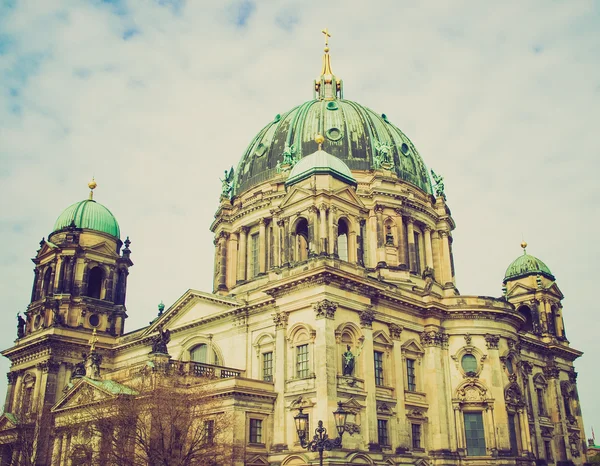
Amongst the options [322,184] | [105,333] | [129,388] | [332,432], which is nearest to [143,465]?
[129,388]

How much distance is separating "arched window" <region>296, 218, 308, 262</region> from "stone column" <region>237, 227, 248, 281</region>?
993 centimetres

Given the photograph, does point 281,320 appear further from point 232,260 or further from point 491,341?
point 232,260

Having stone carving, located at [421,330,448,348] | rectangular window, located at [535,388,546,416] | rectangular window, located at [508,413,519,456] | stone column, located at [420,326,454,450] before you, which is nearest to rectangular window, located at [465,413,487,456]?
stone column, located at [420,326,454,450]

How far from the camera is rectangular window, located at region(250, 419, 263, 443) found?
1439 inches

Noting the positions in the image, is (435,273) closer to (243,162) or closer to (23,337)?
(243,162)

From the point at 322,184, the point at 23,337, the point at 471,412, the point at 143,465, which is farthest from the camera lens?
the point at 23,337

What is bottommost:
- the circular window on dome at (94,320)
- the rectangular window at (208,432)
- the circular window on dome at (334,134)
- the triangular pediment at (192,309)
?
the rectangular window at (208,432)

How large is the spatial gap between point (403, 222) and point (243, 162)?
612 inches

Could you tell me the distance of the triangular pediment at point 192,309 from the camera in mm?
44156

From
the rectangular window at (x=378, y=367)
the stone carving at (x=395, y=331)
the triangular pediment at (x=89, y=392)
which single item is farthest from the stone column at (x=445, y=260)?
the triangular pediment at (x=89, y=392)

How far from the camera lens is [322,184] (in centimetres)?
3966

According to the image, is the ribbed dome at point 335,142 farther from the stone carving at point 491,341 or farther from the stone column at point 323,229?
the stone carving at point 491,341

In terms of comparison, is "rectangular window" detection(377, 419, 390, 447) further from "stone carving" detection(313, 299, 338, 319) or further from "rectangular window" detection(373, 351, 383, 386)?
"stone carving" detection(313, 299, 338, 319)

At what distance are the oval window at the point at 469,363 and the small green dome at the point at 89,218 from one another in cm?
3152
